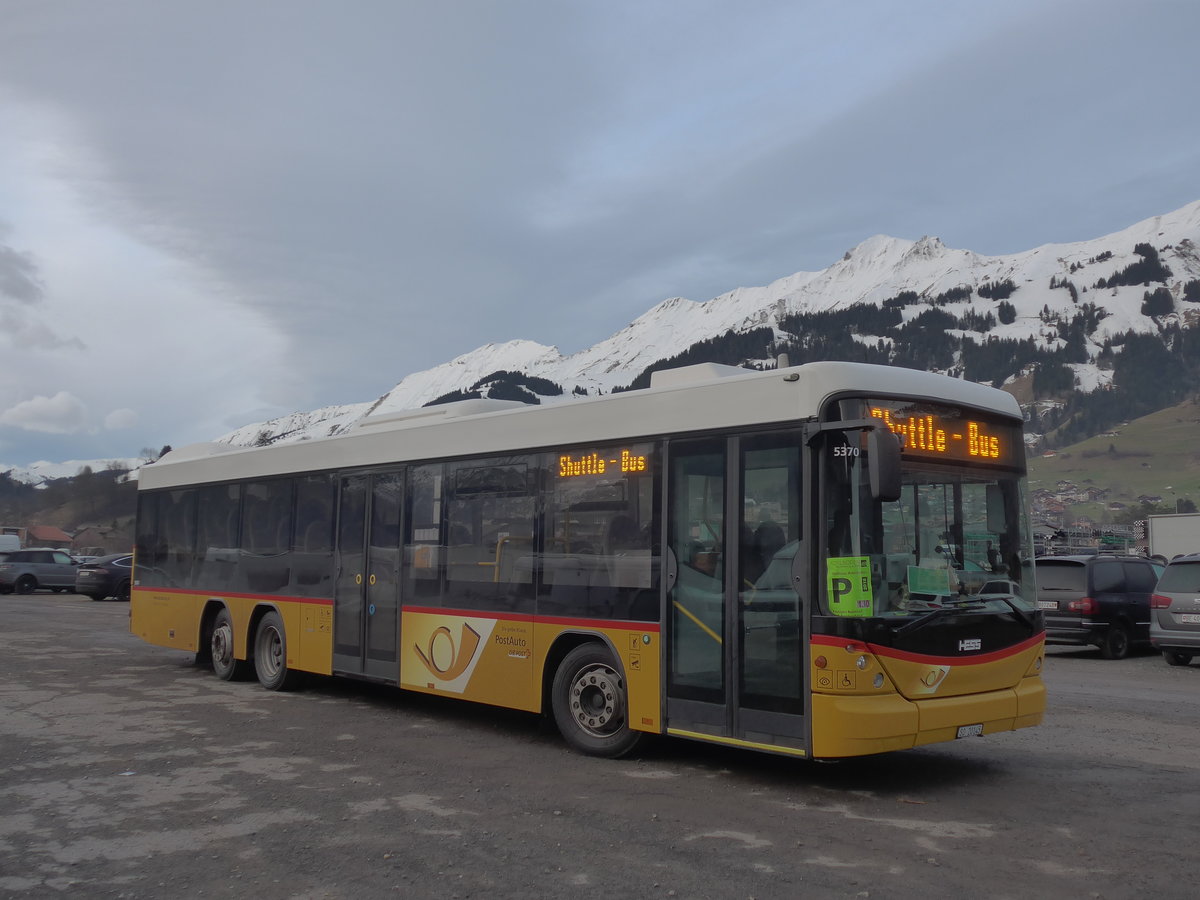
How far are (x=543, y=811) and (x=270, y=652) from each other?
695 cm

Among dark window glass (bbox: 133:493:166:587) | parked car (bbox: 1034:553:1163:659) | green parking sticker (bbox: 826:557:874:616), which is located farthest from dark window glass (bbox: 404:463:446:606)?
parked car (bbox: 1034:553:1163:659)

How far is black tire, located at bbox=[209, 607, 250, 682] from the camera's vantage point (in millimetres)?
13258

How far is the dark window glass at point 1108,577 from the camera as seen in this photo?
17.6m

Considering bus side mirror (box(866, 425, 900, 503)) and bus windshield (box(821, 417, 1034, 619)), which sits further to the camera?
bus windshield (box(821, 417, 1034, 619))

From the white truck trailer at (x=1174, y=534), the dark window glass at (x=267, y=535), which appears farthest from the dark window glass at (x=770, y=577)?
the white truck trailer at (x=1174, y=534)

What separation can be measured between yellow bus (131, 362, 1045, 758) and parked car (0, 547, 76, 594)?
3084cm

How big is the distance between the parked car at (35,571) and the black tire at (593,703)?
34.0m

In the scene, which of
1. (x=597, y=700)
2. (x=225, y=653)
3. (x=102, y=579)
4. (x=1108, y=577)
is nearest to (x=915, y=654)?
(x=597, y=700)

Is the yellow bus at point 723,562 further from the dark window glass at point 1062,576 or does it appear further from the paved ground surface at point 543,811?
the dark window glass at point 1062,576

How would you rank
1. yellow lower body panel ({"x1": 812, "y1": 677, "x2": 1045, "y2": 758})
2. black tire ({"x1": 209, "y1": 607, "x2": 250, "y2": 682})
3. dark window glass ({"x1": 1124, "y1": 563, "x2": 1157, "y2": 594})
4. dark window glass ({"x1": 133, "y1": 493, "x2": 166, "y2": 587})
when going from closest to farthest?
yellow lower body panel ({"x1": 812, "y1": 677, "x2": 1045, "y2": 758}) → black tire ({"x1": 209, "y1": 607, "x2": 250, "y2": 682}) → dark window glass ({"x1": 133, "y1": 493, "x2": 166, "y2": 587}) → dark window glass ({"x1": 1124, "y1": 563, "x2": 1157, "y2": 594})

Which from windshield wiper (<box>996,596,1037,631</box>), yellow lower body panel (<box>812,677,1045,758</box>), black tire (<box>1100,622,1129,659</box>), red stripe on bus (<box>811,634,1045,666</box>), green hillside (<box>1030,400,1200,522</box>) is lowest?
black tire (<box>1100,622,1129,659</box>)

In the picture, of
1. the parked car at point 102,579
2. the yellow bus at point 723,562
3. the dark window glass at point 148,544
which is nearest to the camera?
the yellow bus at point 723,562

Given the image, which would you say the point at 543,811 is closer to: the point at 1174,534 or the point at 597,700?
the point at 597,700

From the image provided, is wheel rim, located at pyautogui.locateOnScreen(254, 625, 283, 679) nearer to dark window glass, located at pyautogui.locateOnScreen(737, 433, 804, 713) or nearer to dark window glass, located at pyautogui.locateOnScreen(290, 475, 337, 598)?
dark window glass, located at pyautogui.locateOnScreen(290, 475, 337, 598)
